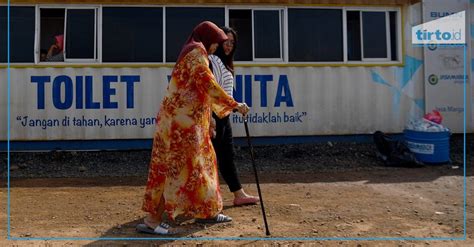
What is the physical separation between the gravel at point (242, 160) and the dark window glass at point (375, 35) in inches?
74.9

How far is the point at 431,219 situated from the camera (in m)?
4.76

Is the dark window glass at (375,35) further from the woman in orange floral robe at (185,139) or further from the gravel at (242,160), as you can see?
the woman in orange floral robe at (185,139)

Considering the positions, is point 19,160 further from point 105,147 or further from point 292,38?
point 292,38

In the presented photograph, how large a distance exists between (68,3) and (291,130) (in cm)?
488

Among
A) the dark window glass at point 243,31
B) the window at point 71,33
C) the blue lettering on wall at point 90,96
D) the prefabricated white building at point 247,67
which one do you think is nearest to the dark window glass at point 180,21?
the prefabricated white building at point 247,67

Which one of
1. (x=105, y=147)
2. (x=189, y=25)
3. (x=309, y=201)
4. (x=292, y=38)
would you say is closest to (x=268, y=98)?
(x=292, y=38)

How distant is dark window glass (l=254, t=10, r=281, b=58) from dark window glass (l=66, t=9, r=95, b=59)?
3.15 m

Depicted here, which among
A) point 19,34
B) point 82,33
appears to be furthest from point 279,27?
point 19,34

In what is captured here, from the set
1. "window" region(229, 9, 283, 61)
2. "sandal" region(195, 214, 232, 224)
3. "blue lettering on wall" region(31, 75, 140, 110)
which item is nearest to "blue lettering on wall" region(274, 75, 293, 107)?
"window" region(229, 9, 283, 61)

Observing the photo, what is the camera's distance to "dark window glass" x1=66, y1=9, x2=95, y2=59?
8.91 metres

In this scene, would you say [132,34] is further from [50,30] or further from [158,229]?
[158,229]

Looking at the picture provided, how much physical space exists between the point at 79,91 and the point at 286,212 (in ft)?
17.5

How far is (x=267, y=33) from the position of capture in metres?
9.28

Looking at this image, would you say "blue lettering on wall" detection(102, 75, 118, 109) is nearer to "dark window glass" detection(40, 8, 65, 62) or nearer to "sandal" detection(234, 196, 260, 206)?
"dark window glass" detection(40, 8, 65, 62)
